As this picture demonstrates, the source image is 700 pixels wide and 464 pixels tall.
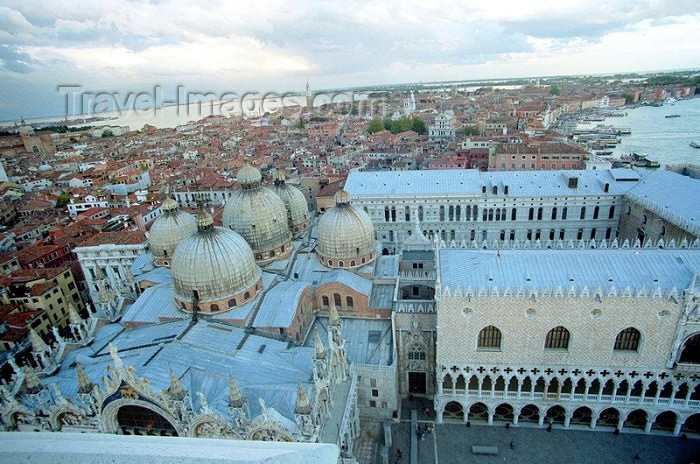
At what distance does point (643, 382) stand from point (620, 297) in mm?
6518

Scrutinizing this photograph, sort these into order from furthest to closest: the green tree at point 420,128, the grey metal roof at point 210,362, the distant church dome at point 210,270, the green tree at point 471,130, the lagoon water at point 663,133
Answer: the green tree at point 420,128 → the green tree at point 471,130 → the lagoon water at point 663,133 → the distant church dome at point 210,270 → the grey metal roof at point 210,362

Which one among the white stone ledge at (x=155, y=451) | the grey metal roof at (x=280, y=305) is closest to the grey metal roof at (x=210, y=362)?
the grey metal roof at (x=280, y=305)

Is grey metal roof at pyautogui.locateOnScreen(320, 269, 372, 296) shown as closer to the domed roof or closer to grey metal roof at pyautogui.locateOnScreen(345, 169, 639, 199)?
the domed roof

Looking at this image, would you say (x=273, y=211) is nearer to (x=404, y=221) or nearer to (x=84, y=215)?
(x=404, y=221)

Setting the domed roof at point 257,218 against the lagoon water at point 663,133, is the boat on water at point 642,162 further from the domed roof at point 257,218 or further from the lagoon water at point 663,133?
the domed roof at point 257,218

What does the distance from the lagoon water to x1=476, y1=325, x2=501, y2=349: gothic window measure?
83155 millimetres

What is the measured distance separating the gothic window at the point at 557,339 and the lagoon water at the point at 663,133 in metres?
81.0

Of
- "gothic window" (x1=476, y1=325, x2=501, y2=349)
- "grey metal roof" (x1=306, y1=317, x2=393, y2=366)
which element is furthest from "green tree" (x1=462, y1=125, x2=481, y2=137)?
"gothic window" (x1=476, y1=325, x2=501, y2=349)

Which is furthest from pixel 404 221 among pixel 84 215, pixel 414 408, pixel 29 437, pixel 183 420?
pixel 84 215

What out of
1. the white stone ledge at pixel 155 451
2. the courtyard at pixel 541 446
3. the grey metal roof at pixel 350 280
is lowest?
the courtyard at pixel 541 446

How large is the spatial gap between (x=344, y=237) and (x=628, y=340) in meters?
19.7

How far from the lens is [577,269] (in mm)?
26375

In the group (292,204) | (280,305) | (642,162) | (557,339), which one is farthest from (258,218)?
(642,162)

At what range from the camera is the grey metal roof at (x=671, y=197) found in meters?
34.4
